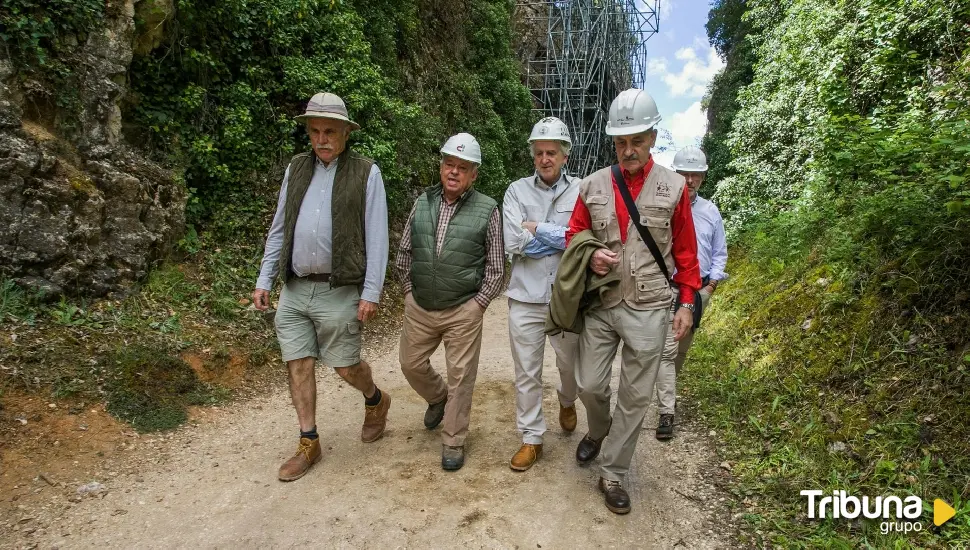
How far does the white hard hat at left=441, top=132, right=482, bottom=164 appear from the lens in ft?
11.6

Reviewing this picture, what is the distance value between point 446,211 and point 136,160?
12.6ft

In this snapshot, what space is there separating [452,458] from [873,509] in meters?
2.32

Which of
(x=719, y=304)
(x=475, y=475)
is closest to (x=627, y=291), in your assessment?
(x=475, y=475)

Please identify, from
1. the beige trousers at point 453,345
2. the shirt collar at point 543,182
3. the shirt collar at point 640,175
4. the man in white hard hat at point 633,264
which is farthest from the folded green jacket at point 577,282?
the shirt collar at point 543,182

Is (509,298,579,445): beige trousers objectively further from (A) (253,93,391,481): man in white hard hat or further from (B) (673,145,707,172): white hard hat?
(B) (673,145,707,172): white hard hat

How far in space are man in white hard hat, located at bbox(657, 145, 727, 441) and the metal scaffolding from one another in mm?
17473

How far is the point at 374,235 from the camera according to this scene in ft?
11.8

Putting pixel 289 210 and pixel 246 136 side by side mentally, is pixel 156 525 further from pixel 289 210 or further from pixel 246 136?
pixel 246 136

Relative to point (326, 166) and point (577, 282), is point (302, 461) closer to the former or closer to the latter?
point (326, 166)

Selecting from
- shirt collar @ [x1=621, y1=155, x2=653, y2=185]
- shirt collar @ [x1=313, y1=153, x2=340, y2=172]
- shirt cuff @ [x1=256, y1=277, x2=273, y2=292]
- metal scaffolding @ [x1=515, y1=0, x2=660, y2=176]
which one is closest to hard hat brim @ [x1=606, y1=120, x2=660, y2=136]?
shirt collar @ [x1=621, y1=155, x2=653, y2=185]

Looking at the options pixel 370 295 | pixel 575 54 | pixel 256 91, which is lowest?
pixel 370 295

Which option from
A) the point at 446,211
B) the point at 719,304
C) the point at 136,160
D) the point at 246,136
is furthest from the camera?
the point at 719,304

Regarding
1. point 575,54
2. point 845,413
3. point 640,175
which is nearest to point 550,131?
point 640,175

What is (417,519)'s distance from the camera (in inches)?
118
